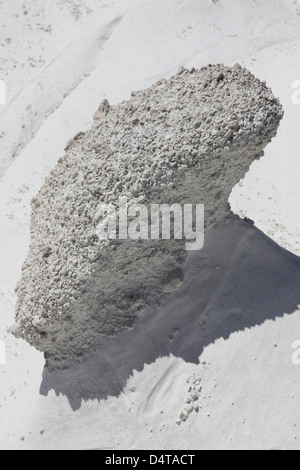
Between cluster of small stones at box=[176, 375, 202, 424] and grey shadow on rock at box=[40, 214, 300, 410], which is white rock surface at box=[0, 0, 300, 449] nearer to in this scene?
cluster of small stones at box=[176, 375, 202, 424]

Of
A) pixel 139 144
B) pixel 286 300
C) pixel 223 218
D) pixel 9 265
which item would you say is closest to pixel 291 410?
pixel 286 300

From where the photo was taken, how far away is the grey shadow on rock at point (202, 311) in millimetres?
11320

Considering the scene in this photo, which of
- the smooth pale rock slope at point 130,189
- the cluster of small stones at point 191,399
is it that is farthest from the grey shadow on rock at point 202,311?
the cluster of small stones at point 191,399

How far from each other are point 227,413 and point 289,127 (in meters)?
6.46

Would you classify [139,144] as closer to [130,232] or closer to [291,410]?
[130,232]

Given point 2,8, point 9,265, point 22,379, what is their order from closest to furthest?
point 22,379
point 9,265
point 2,8

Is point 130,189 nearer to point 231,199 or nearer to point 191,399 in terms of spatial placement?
point 191,399

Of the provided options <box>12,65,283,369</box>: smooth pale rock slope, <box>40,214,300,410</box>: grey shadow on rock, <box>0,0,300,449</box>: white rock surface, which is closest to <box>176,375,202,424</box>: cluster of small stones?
<box>0,0,300,449</box>: white rock surface

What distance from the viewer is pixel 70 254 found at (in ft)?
33.9

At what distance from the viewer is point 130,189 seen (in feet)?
32.3

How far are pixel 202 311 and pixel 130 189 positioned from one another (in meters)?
2.70

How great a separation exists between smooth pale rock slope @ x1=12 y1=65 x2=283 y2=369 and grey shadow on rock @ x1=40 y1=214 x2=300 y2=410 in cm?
18

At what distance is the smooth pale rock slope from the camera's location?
9.84 meters

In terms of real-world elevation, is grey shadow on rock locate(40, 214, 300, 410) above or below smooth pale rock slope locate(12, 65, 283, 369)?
below
